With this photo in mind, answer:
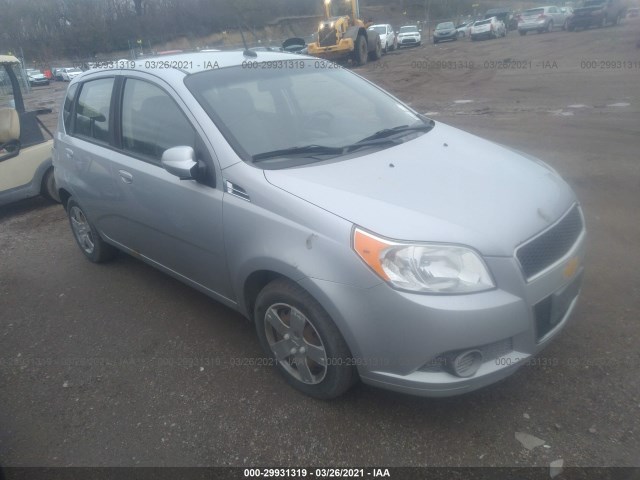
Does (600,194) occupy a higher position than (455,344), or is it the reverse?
(455,344)

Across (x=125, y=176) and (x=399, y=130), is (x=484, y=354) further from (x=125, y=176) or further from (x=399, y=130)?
(x=125, y=176)

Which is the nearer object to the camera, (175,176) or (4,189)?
(175,176)

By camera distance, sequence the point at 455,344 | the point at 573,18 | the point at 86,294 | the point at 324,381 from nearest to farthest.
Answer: the point at 455,344, the point at 324,381, the point at 86,294, the point at 573,18

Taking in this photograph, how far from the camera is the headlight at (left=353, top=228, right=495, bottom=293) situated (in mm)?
2436

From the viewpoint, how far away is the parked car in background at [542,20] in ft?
104

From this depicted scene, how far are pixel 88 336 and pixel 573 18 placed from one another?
3260cm

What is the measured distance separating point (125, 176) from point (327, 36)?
21.3m

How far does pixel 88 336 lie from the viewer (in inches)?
156

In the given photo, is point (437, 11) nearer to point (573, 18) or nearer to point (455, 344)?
point (573, 18)

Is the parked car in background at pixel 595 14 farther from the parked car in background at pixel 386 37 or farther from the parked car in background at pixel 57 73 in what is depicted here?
the parked car in background at pixel 57 73

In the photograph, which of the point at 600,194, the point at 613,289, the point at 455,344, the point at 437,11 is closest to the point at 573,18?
the point at 600,194

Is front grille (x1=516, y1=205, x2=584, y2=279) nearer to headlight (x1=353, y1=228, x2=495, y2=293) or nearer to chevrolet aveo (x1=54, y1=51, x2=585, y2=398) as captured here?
chevrolet aveo (x1=54, y1=51, x2=585, y2=398)

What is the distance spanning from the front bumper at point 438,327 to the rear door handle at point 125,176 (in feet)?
6.02

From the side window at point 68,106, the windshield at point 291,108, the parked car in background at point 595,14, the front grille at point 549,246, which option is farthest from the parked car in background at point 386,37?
the front grille at point 549,246
